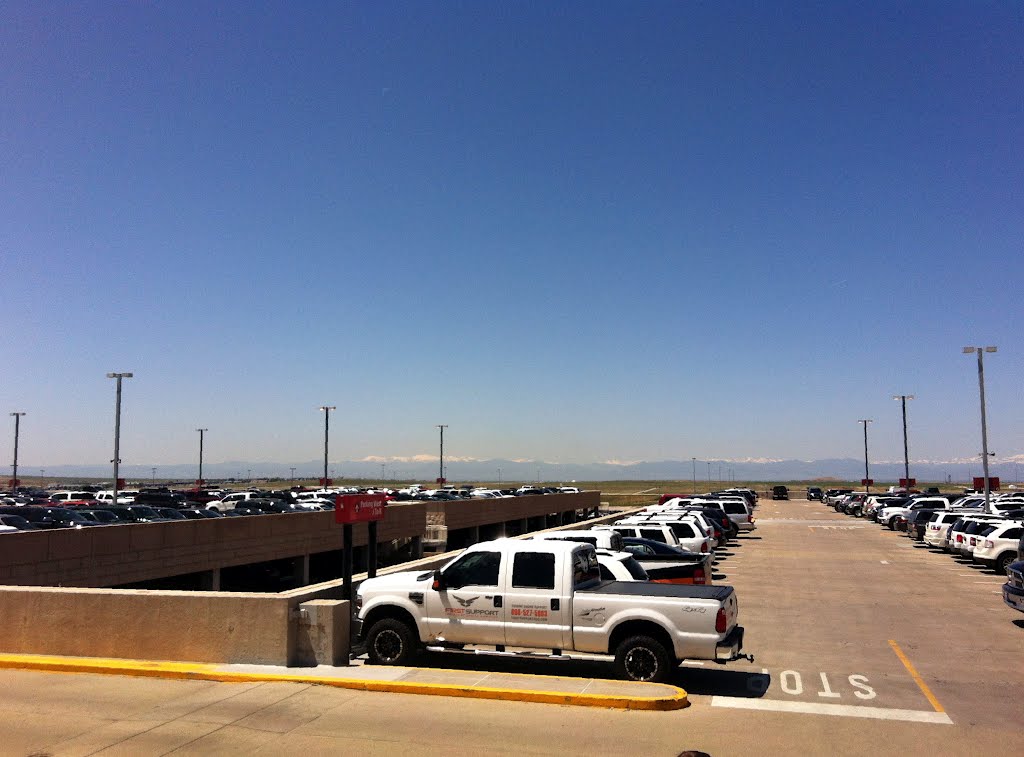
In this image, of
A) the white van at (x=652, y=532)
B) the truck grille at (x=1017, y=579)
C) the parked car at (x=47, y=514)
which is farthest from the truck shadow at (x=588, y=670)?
the parked car at (x=47, y=514)

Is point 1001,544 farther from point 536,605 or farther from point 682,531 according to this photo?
point 536,605

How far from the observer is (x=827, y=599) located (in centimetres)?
2039

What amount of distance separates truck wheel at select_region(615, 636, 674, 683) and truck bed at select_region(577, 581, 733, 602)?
1.93ft

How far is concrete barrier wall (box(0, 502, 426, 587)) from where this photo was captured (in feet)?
68.4

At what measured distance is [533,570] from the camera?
1117 centimetres

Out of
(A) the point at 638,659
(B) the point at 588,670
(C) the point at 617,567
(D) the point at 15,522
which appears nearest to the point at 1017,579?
(C) the point at 617,567

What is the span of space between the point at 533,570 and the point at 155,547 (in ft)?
57.1

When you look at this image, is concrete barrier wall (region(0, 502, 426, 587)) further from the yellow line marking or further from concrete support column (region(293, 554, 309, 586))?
the yellow line marking

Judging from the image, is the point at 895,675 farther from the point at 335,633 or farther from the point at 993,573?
the point at 993,573

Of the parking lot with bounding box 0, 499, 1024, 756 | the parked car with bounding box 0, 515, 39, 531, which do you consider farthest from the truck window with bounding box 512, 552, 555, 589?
the parked car with bounding box 0, 515, 39, 531

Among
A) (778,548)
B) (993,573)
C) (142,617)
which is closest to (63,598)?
(142,617)

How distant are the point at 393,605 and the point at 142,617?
10.1 feet

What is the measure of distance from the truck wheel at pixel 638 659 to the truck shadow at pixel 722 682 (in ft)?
0.96

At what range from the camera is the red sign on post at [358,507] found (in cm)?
1215
